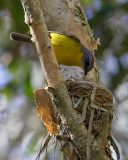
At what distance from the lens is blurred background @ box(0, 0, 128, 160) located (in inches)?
292

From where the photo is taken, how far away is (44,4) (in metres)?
5.02

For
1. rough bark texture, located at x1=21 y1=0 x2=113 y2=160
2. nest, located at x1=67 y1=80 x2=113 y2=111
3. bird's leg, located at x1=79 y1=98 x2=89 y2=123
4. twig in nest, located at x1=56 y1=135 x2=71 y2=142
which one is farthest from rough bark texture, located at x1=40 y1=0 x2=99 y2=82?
twig in nest, located at x1=56 y1=135 x2=71 y2=142

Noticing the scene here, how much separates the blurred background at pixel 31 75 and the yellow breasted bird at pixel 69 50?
1.42 metres

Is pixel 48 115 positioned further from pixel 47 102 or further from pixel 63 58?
pixel 63 58

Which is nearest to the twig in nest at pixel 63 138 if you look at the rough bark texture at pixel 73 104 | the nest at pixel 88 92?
the rough bark texture at pixel 73 104

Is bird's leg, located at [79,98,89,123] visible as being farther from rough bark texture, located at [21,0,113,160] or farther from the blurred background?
the blurred background

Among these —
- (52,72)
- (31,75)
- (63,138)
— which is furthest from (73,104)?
(31,75)

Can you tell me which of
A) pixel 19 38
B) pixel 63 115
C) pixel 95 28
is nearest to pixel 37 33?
pixel 63 115

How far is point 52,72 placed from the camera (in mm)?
3471

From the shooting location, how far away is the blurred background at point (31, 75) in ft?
24.3

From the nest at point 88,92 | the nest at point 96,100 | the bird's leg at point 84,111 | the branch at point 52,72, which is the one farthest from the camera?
the nest at point 88,92

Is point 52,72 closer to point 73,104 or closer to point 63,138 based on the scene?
point 73,104

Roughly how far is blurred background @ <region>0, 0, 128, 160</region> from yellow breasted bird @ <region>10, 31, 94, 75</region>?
1416 millimetres

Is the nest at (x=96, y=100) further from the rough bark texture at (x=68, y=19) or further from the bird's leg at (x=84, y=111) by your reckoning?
the rough bark texture at (x=68, y=19)
